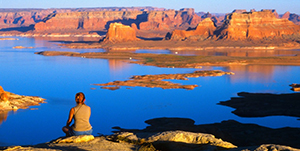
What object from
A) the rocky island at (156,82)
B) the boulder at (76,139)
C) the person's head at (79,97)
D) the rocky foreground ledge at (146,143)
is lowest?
the rocky island at (156,82)

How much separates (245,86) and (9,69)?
38066 mm

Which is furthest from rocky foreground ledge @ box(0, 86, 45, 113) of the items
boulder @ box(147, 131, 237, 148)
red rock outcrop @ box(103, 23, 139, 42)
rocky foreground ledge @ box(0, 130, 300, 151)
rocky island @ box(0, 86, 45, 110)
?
red rock outcrop @ box(103, 23, 139, 42)

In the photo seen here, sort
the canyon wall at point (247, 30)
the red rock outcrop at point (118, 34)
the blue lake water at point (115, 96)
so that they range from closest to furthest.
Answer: the blue lake water at point (115, 96), the red rock outcrop at point (118, 34), the canyon wall at point (247, 30)

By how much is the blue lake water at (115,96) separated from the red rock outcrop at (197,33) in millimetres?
70711

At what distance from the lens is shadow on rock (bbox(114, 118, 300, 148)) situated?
982 inches

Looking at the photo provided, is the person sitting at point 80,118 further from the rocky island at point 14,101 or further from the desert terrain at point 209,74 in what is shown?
the rocky island at point 14,101

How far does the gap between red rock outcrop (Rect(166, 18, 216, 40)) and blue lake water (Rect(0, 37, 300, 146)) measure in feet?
232

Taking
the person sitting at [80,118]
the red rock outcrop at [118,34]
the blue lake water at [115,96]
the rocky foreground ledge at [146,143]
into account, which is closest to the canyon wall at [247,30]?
the red rock outcrop at [118,34]

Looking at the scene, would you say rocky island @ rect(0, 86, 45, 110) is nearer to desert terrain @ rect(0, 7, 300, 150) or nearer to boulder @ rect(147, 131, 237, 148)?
desert terrain @ rect(0, 7, 300, 150)

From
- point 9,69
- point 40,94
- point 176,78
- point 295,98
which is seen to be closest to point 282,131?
point 295,98

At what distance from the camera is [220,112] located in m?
34.9

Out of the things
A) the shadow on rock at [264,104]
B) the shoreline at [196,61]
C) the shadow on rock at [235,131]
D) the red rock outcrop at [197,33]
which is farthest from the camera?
the red rock outcrop at [197,33]

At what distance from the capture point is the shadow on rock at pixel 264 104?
33.6m

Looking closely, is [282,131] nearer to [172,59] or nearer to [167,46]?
[172,59]
